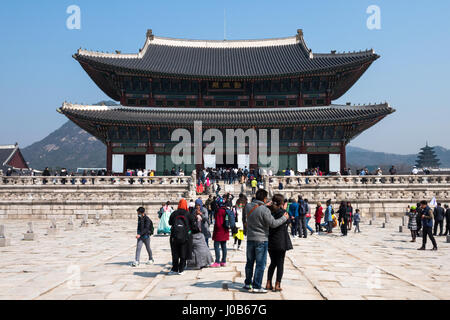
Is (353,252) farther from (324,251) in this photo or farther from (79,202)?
(79,202)

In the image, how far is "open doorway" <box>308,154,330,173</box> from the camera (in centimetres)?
3284

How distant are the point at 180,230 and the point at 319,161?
26791mm

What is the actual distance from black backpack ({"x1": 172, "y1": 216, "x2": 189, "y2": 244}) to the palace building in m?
23.2

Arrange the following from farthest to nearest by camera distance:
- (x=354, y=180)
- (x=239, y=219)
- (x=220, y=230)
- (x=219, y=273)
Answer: (x=354, y=180) < (x=239, y=219) < (x=220, y=230) < (x=219, y=273)

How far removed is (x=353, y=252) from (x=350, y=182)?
14.4 meters

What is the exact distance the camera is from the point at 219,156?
33.2m

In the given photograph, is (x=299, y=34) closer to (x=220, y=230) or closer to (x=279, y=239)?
(x=220, y=230)

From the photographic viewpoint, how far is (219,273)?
26.8 ft

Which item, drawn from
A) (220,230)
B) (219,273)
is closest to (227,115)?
Result: (220,230)

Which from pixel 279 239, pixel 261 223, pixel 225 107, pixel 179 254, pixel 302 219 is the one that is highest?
pixel 225 107

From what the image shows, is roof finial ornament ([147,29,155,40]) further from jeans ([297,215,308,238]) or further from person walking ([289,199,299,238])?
jeans ([297,215,308,238])

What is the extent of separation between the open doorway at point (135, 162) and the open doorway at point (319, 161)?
1520 centimetres

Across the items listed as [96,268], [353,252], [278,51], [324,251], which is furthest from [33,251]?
[278,51]

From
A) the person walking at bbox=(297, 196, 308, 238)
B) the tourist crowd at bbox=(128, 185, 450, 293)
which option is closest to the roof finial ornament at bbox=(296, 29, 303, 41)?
the person walking at bbox=(297, 196, 308, 238)
